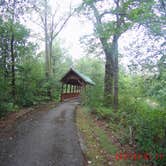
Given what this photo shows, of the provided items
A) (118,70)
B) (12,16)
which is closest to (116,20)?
(118,70)

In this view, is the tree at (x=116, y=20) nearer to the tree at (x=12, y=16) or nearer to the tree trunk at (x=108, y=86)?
the tree trunk at (x=108, y=86)

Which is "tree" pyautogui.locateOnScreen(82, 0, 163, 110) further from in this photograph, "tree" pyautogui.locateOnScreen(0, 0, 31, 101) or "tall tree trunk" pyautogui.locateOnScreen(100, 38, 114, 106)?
"tree" pyautogui.locateOnScreen(0, 0, 31, 101)

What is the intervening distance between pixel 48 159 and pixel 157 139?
3182 mm

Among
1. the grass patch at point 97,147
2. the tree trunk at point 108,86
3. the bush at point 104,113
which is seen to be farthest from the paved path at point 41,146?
the tree trunk at point 108,86

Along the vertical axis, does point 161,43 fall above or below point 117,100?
above

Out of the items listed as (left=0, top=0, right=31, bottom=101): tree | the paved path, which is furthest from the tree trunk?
(left=0, top=0, right=31, bottom=101): tree

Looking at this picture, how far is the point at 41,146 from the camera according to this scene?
6629 millimetres

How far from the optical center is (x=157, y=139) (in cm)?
584

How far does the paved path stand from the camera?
5.46 meters

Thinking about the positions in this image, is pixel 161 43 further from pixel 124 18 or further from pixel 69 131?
pixel 69 131

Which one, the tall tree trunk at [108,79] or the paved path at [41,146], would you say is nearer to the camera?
the paved path at [41,146]

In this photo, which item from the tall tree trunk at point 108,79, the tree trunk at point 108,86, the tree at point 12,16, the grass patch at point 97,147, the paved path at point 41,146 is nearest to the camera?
the paved path at point 41,146

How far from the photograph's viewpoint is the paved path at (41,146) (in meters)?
5.46

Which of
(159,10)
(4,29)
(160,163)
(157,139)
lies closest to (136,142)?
(157,139)
